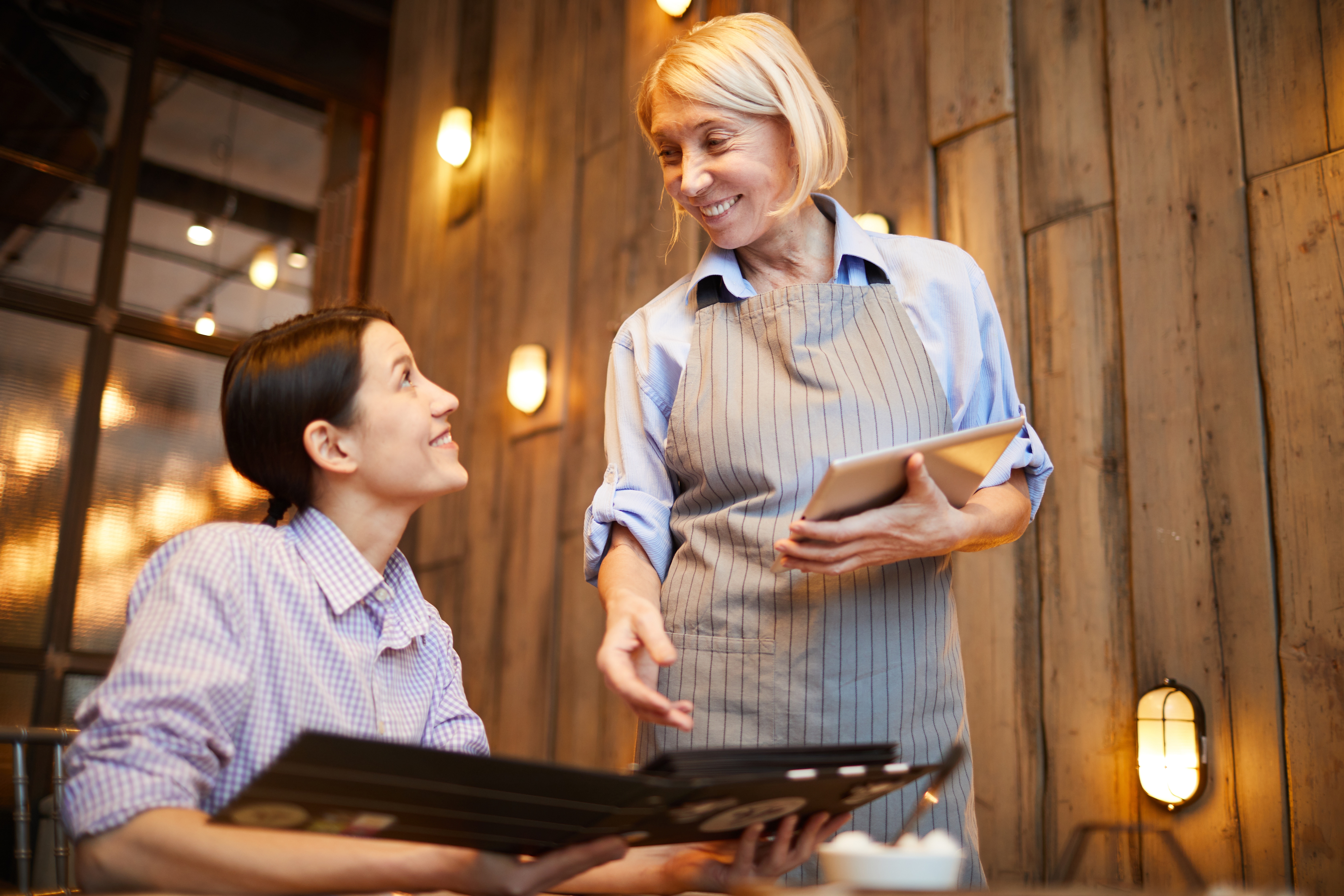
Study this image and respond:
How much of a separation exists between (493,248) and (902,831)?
3404 millimetres

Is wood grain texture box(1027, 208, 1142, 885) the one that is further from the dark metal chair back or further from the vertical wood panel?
the dark metal chair back

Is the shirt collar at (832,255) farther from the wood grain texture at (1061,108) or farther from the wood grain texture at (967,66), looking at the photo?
the wood grain texture at (967,66)

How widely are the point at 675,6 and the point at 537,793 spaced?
306cm

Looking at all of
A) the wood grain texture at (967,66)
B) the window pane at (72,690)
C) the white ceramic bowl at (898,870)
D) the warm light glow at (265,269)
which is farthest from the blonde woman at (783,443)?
the warm light glow at (265,269)

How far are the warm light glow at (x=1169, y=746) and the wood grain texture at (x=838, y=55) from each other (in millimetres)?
1343

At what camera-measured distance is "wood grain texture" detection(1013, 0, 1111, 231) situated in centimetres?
210

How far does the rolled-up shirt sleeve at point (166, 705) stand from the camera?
2.66 ft

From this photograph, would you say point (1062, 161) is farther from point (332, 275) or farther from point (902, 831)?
point (332, 275)

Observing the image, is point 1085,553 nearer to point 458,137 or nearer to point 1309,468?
point 1309,468

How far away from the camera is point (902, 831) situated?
3.60 feet

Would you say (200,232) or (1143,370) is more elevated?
(200,232)

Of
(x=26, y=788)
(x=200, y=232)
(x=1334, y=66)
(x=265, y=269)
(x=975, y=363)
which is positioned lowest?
(x=26, y=788)

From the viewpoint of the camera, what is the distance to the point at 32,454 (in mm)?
4270

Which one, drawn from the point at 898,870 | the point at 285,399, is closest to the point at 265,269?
the point at 285,399
